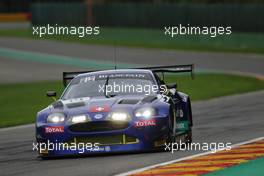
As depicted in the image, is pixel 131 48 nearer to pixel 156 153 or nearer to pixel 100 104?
pixel 100 104

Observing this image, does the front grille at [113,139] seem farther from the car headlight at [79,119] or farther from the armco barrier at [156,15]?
the armco barrier at [156,15]

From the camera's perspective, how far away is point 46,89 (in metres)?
31.3

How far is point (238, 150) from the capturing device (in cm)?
1355

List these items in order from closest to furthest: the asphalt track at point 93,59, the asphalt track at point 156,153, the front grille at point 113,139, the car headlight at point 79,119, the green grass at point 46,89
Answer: the asphalt track at point 156,153, the front grille at point 113,139, the car headlight at point 79,119, the green grass at point 46,89, the asphalt track at point 93,59

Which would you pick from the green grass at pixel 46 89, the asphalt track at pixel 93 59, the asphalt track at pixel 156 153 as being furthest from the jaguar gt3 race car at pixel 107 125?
the asphalt track at pixel 93 59

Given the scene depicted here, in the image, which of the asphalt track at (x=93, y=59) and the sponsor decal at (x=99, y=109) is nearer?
the sponsor decal at (x=99, y=109)

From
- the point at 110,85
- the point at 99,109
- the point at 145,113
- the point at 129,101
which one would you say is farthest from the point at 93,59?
the point at 145,113

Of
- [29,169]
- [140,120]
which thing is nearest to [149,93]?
[140,120]

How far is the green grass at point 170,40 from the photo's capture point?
165 feet

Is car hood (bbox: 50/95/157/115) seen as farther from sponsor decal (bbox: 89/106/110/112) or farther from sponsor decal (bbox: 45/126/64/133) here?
sponsor decal (bbox: 45/126/64/133)

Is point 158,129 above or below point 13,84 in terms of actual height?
above

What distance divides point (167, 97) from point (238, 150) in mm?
1406

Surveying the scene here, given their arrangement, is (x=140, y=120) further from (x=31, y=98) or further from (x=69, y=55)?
(x=69, y=55)

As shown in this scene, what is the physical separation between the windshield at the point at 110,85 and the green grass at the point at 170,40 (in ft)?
110
